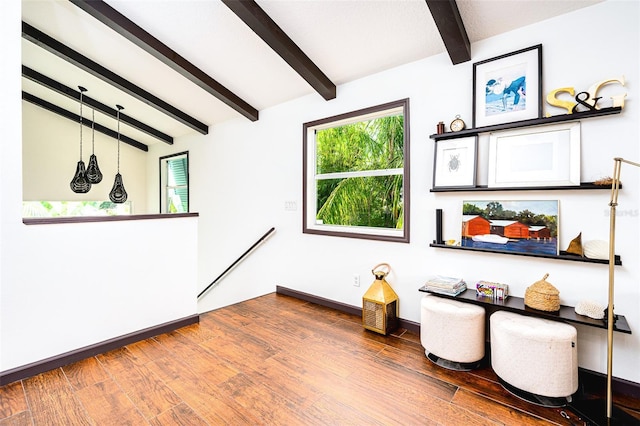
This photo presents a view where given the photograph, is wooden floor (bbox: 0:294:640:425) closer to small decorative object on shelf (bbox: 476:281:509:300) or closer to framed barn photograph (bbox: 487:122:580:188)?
small decorative object on shelf (bbox: 476:281:509:300)

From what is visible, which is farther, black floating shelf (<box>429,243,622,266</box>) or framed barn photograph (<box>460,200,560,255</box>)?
framed barn photograph (<box>460,200,560,255</box>)

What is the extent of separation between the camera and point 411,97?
2.77 metres

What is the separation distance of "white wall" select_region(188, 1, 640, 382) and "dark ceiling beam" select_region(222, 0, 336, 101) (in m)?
0.25

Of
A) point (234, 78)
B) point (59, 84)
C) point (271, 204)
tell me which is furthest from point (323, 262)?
point (59, 84)

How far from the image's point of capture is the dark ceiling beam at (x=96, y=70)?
3132 mm

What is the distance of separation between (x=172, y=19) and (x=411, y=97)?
7.38 feet

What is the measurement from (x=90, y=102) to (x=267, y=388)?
521cm

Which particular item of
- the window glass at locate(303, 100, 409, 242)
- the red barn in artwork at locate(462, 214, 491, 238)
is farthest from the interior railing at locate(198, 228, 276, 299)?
the red barn in artwork at locate(462, 214, 491, 238)

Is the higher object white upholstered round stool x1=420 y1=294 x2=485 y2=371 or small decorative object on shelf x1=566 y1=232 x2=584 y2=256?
small decorative object on shelf x1=566 y1=232 x2=584 y2=256

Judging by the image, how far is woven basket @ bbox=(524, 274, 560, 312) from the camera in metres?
1.97

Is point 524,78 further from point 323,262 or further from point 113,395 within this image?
point 113,395

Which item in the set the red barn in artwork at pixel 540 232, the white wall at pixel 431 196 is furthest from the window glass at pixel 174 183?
the red barn in artwork at pixel 540 232

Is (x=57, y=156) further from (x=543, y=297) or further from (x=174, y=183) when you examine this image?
(x=543, y=297)

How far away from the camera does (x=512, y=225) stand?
88.7 inches
